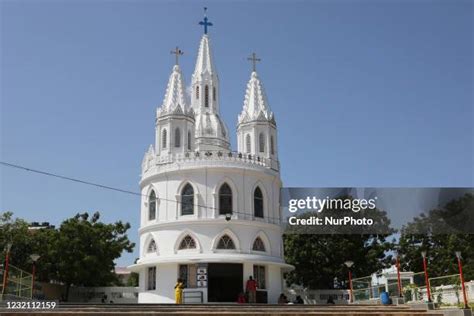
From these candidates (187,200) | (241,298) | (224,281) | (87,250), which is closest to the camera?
(241,298)

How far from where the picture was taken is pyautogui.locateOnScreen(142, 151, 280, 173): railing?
1292 inches

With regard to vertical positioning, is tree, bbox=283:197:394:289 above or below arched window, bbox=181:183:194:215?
below

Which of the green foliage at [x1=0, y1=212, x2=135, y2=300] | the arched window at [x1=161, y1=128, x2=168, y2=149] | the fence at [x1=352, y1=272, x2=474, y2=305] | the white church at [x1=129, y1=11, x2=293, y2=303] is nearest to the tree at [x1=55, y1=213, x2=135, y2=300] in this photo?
the green foliage at [x1=0, y1=212, x2=135, y2=300]

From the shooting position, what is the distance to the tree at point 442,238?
40.3 meters

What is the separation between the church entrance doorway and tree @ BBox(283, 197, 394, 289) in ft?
39.6

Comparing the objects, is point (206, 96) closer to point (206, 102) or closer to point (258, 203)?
point (206, 102)

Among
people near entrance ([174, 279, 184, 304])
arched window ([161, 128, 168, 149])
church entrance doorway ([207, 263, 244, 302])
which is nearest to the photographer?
people near entrance ([174, 279, 184, 304])

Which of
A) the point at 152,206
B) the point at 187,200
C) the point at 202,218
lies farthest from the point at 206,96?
the point at 202,218

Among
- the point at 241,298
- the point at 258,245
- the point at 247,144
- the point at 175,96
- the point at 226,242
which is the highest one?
the point at 175,96

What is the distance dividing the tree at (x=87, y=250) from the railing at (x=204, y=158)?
8257 mm

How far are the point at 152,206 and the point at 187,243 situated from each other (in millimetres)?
3605

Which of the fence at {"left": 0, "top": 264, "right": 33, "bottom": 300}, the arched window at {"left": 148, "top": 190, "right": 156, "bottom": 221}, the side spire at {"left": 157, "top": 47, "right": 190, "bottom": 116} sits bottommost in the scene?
the fence at {"left": 0, "top": 264, "right": 33, "bottom": 300}

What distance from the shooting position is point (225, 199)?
1282 inches

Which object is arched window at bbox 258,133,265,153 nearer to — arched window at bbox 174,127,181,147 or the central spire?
the central spire
